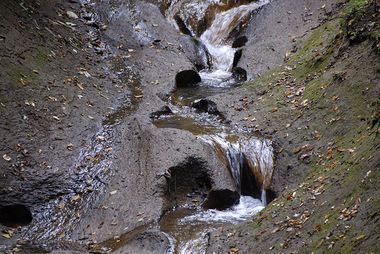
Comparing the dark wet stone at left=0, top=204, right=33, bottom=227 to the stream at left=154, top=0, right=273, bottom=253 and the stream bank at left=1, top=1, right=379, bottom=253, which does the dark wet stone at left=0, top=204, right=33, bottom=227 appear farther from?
the stream at left=154, top=0, right=273, bottom=253

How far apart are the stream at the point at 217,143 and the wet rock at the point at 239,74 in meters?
0.08

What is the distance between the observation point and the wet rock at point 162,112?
1036 cm

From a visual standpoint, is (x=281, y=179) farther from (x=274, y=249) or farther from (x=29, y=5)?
(x=29, y=5)

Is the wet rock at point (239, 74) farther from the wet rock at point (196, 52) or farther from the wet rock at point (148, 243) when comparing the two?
the wet rock at point (148, 243)

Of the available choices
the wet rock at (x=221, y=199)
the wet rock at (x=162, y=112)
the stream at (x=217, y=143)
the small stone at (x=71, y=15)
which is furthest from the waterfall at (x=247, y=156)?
the small stone at (x=71, y=15)

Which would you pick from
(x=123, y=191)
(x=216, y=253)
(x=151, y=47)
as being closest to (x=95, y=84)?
(x=151, y=47)

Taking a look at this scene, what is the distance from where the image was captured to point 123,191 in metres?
8.34

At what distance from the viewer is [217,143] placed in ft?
30.4

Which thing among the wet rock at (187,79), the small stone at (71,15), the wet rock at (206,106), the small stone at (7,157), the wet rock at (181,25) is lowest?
the small stone at (7,157)

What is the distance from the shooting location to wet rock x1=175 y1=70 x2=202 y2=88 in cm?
1226

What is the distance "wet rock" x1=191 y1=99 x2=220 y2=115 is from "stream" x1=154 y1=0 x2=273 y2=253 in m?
0.02

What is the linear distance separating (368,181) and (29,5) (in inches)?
368

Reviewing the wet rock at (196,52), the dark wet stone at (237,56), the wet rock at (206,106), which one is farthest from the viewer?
the wet rock at (196,52)

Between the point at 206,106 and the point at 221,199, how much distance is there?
3.01m
